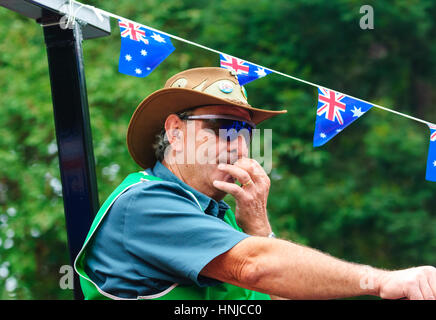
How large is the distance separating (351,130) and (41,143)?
457 centimetres

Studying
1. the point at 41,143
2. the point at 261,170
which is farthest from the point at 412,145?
the point at 261,170

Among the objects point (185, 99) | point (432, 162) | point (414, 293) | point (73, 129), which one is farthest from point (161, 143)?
point (414, 293)

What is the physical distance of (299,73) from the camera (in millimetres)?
7375

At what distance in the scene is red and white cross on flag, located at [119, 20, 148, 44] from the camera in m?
2.44

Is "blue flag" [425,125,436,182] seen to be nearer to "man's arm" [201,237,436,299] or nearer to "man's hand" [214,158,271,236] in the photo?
"man's hand" [214,158,271,236]

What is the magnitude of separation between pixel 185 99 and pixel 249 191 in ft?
1.47

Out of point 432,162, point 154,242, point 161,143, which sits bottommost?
point 154,242

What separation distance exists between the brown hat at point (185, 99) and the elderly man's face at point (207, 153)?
52 millimetres

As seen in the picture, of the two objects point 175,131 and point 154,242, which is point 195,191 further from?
point 154,242

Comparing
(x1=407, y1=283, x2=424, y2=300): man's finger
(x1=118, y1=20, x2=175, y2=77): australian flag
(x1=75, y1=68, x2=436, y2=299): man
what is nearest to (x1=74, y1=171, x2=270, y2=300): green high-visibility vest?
(x1=75, y1=68, x2=436, y2=299): man

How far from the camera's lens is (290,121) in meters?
6.98
